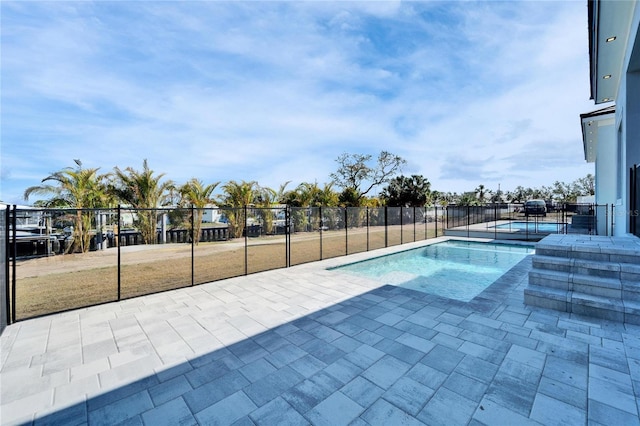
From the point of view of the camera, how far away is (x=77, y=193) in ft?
32.6

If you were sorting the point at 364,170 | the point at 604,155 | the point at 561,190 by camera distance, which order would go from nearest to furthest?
1. the point at 604,155
2. the point at 364,170
3. the point at 561,190

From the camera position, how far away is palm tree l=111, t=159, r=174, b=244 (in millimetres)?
11320

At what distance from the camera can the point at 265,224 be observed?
40.9ft

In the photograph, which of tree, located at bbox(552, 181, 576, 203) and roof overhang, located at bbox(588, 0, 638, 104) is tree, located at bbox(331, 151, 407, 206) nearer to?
roof overhang, located at bbox(588, 0, 638, 104)

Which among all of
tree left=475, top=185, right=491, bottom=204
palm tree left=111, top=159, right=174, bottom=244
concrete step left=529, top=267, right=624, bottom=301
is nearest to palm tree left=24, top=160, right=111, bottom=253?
palm tree left=111, top=159, right=174, bottom=244

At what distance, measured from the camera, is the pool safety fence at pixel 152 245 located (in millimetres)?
4660

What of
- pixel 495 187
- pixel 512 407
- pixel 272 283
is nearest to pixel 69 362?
pixel 272 283

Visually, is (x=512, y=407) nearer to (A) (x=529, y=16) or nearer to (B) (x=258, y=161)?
(A) (x=529, y=16)

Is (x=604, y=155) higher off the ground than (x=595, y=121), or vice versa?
(x=595, y=121)

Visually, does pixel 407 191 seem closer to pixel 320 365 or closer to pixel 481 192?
pixel 320 365

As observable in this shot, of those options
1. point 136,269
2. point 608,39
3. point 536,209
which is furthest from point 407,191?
point 136,269

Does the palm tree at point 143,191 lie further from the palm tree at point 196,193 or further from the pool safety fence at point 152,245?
the palm tree at point 196,193

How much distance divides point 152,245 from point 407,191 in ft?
73.0

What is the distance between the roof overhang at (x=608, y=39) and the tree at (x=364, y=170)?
19.7m
